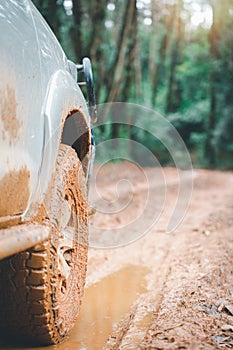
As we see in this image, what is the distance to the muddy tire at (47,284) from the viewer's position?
2.13 meters

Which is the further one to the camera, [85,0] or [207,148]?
[207,148]

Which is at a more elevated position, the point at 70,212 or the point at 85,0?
the point at 85,0

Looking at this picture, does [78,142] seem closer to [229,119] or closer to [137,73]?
[229,119]

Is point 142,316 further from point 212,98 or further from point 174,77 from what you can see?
point 174,77

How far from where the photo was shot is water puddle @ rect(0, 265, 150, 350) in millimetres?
2669

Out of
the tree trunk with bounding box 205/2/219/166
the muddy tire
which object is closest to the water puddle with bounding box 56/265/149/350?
the muddy tire

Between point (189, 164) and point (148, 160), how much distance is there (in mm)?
1692

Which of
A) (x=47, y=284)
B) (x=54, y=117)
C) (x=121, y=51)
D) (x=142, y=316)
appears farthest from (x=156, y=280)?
(x=121, y=51)

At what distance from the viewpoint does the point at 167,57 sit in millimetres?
26156

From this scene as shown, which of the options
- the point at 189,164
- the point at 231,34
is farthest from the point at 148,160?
the point at 231,34

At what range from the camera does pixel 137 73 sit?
2078 centimetres

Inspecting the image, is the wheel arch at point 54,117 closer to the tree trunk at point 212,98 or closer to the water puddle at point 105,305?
the water puddle at point 105,305

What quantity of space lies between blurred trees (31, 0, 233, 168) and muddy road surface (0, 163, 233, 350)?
17.4ft

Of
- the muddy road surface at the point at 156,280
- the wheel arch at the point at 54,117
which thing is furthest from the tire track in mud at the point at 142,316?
the wheel arch at the point at 54,117
